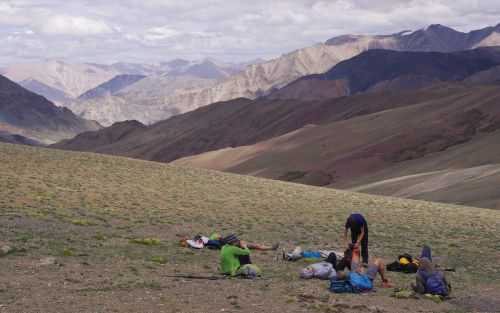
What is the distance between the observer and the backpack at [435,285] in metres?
12.1

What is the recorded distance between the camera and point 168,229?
802 inches

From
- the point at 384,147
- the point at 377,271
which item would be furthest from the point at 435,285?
the point at 384,147

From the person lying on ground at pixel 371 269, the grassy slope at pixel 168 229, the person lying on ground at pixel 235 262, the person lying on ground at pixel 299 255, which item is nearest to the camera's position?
the grassy slope at pixel 168 229

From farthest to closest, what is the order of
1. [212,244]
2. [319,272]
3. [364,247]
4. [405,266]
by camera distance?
[212,244] < [405,266] < [364,247] < [319,272]

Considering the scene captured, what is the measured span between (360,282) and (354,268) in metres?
0.68

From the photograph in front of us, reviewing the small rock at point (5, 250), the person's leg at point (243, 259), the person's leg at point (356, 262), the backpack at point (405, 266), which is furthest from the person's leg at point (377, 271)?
the small rock at point (5, 250)

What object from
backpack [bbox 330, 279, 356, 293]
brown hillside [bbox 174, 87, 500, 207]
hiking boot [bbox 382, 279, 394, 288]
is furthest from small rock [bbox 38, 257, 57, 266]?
brown hillside [bbox 174, 87, 500, 207]

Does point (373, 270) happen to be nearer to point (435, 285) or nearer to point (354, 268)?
point (354, 268)

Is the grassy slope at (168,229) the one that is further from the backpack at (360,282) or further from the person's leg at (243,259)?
the person's leg at (243,259)

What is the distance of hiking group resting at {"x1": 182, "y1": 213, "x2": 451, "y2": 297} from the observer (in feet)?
40.2

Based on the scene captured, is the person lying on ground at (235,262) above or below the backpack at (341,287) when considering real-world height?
above

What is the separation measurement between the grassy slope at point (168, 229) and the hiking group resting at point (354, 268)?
384 mm

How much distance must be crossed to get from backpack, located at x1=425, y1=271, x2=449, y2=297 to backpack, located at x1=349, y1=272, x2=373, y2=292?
1031mm

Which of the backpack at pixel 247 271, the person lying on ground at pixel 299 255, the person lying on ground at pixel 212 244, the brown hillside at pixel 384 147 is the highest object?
the brown hillside at pixel 384 147
